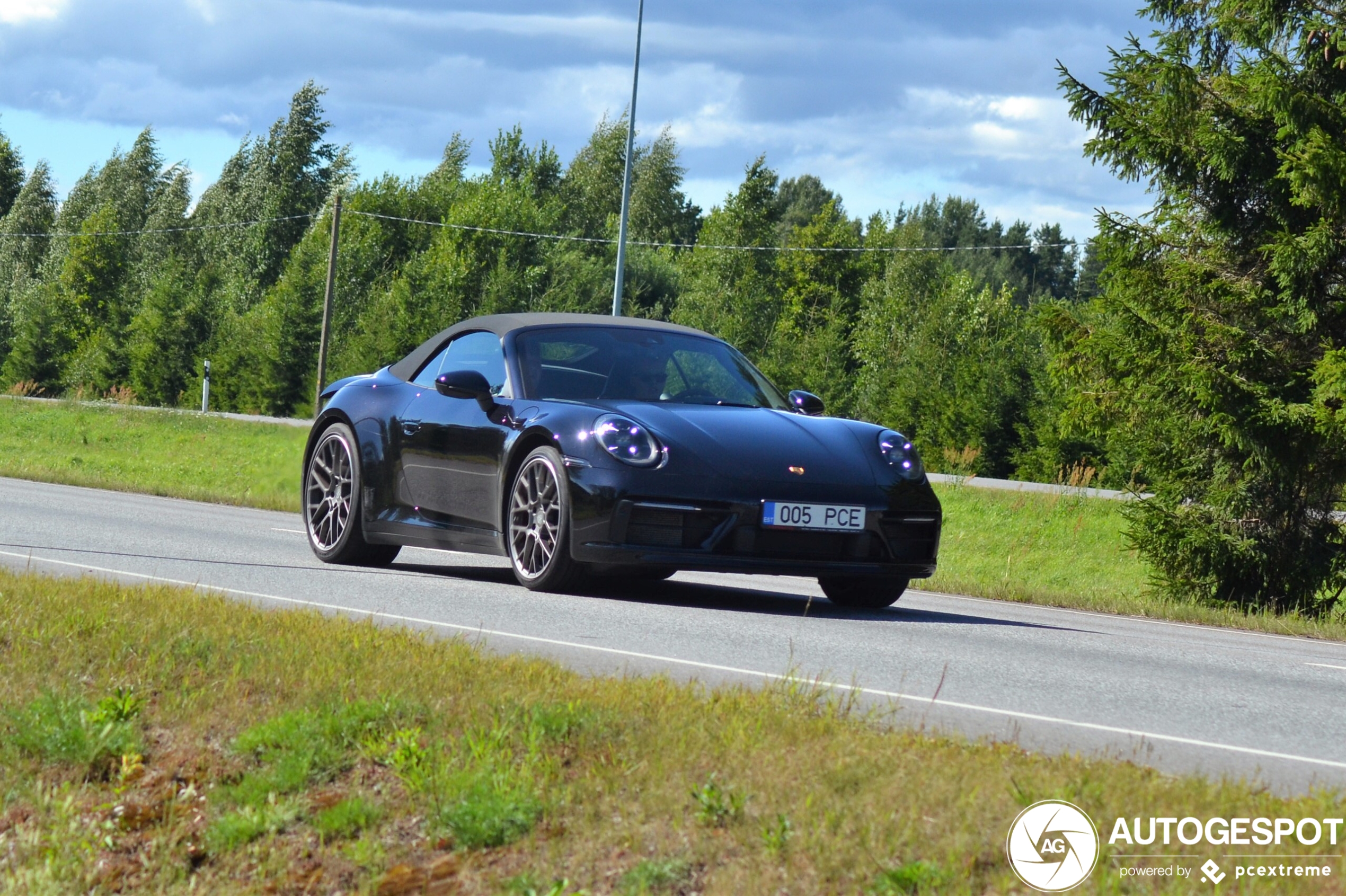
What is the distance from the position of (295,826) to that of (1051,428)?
35074 millimetres

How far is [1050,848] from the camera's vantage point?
3.38 m

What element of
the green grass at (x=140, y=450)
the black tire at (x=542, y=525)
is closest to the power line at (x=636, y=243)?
the green grass at (x=140, y=450)

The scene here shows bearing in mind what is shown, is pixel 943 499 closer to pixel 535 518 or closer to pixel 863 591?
pixel 863 591

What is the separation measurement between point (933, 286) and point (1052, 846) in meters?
72.0

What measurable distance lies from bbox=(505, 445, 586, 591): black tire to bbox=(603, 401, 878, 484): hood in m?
0.50

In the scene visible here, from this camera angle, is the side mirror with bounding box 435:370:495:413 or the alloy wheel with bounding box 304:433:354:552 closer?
the side mirror with bounding box 435:370:495:413

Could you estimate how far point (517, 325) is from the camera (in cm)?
930

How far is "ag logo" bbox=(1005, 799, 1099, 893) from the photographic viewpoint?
325cm

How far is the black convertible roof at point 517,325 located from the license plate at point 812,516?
63.2 inches

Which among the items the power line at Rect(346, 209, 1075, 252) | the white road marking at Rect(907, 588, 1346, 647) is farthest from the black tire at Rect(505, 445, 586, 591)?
the power line at Rect(346, 209, 1075, 252)

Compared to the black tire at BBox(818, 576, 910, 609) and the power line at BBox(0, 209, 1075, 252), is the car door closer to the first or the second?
the black tire at BBox(818, 576, 910, 609)

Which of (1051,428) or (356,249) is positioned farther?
(356,249)

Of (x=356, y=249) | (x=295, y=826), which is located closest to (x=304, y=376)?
(x=356, y=249)

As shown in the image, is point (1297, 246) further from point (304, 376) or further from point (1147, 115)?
point (304, 376)
